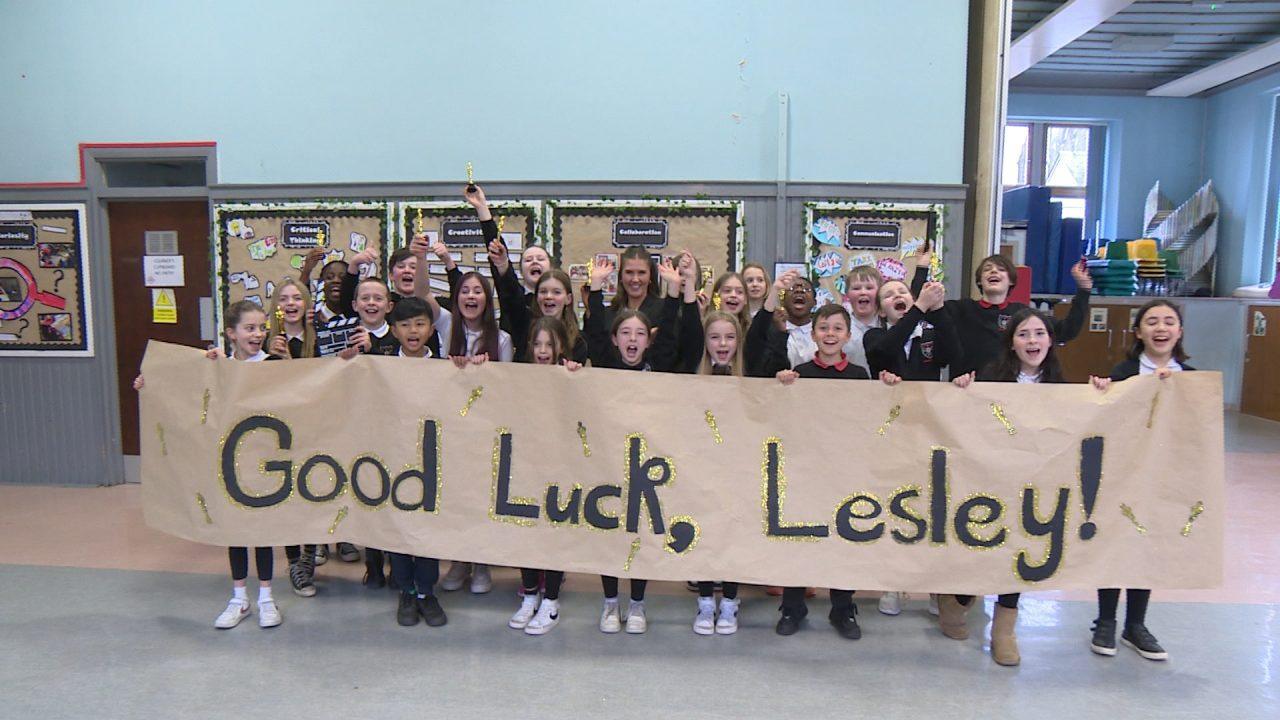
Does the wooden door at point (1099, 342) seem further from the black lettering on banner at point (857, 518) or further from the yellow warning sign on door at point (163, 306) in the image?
the yellow warning sign on door at point (163, 306)

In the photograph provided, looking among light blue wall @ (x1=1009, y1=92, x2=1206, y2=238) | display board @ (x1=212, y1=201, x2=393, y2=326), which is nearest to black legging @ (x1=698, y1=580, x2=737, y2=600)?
display board @ (x1=212, y1=201, x2=393, y2=326)

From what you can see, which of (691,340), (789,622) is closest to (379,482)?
(691,340)

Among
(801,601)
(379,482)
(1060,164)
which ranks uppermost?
(1060,164)

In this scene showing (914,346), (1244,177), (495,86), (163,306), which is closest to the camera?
(914,346)

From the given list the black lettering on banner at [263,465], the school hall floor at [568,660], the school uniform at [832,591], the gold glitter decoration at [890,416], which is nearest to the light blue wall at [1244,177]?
the school hall floor at [568,660]

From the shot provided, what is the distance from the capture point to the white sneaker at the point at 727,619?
10.0 feet

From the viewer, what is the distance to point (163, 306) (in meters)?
5.30

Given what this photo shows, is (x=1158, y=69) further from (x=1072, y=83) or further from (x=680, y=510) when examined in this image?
(x=680, y=510)

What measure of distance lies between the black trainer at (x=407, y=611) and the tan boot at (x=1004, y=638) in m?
2.21

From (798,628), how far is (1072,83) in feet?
32.9

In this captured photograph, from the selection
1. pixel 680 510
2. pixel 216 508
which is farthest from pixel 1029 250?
pixel 216 508

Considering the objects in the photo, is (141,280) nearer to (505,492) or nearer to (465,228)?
(465,228)

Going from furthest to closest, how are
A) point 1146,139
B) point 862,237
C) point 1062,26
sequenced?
point 1146,139 < point 1062,26 < point 862,237

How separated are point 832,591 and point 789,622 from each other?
0.73ft
